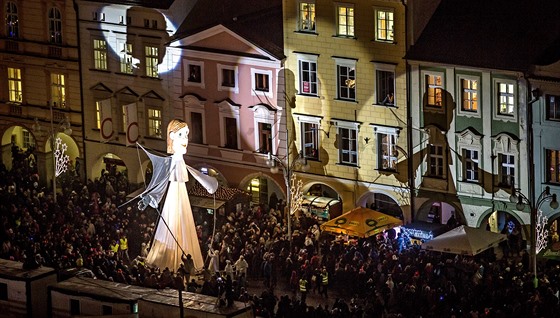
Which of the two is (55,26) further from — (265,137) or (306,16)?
(306,16)

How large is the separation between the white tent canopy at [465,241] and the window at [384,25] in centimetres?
1040

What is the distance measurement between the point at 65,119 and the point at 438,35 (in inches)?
880

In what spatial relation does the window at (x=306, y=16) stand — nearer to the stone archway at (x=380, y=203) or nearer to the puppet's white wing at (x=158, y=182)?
the stone archway at (x=380, y=203)

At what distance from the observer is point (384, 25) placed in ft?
340

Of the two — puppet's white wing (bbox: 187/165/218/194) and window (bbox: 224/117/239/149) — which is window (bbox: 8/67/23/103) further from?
puppet's white wing (bbox: 187/165/218/194)

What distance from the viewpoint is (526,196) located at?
100438 millimetres

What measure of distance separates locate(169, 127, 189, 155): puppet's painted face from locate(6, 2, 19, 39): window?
69.1 ft

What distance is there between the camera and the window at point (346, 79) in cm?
10506

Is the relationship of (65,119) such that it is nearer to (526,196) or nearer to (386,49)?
(386,49)

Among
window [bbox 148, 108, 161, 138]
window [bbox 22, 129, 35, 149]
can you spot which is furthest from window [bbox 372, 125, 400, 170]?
window [bbox 22, 129, 35, 149]

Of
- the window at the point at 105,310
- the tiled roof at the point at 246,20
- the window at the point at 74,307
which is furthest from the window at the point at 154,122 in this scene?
the window at the point at 105,310

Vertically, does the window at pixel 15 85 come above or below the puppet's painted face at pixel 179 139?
above

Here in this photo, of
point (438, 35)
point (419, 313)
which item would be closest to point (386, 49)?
point (438, 35)

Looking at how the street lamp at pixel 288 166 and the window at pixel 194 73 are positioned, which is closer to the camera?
the street lamp at pixel 288 166
